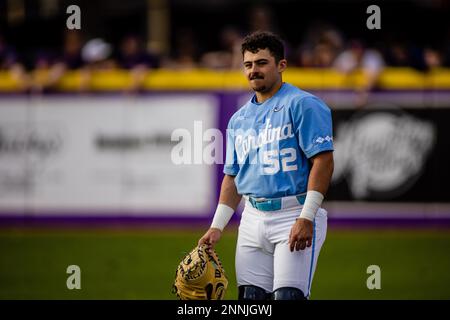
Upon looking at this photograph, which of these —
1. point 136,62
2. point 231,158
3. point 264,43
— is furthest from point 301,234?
point 136,62

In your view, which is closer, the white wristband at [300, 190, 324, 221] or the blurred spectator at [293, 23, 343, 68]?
the white wristband at [300, 190, 324, 221]

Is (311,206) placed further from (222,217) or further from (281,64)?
(281,64)

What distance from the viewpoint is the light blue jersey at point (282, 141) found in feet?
20.0

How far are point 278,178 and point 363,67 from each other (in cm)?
925

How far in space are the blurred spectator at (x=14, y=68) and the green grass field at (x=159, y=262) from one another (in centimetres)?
271

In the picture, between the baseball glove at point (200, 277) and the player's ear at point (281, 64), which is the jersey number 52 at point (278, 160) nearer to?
the player's ear at point (281, 64)

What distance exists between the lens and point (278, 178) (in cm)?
623

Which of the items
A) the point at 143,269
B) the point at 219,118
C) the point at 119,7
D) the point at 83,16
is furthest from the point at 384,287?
the point at 119,7

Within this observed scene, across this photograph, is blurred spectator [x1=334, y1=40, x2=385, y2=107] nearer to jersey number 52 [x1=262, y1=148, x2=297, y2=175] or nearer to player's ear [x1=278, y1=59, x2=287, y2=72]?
player's ear [x1=278, y1=59, x2=287, y2=72]

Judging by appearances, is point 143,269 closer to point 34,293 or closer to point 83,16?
point 34,293

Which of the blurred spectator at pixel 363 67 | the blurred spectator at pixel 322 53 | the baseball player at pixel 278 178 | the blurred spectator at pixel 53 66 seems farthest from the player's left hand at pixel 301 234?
the blurred spectator at pixel 53 66

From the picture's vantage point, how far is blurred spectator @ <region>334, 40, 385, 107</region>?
48.8 feet

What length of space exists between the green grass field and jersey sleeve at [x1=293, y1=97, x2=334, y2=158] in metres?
3.69

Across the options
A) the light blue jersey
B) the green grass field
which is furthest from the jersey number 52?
the green grass field
